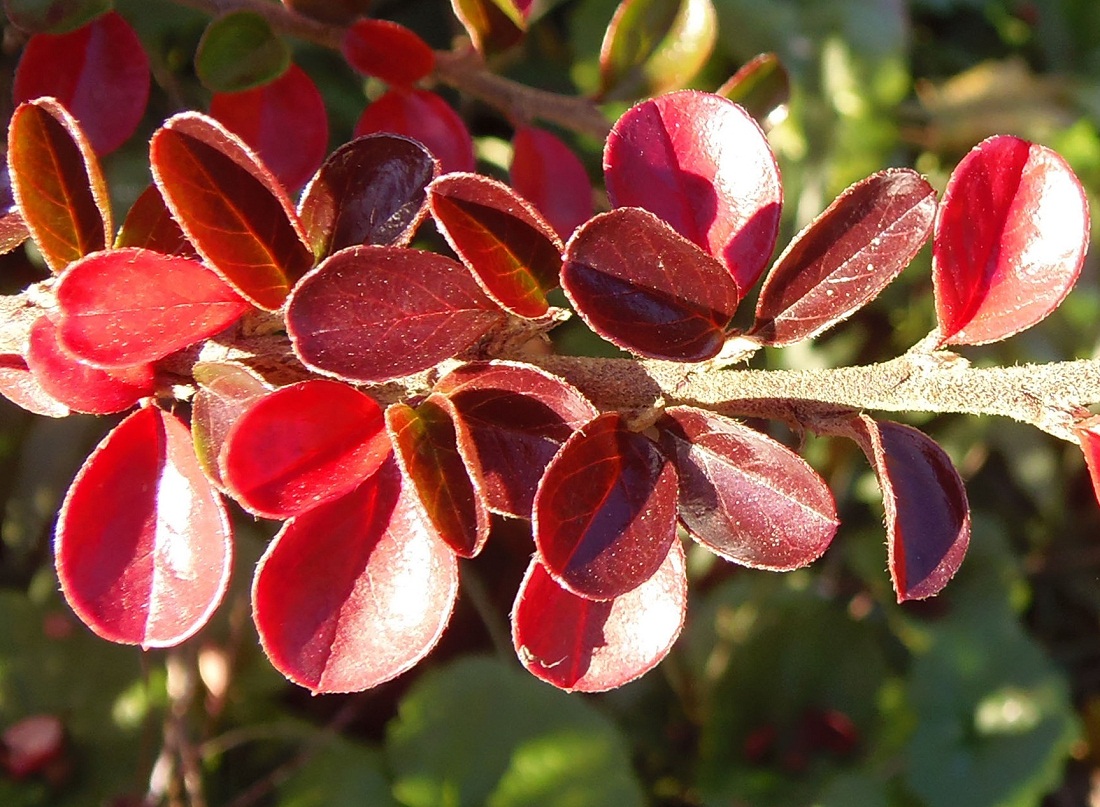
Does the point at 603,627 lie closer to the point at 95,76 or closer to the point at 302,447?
the point at 302,447

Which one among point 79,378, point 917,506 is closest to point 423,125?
point 79,378

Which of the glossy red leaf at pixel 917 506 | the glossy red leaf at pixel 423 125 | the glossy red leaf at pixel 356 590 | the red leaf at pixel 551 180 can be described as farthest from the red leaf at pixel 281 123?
the glossy red leaf at pixel 917 506

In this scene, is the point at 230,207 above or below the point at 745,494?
above

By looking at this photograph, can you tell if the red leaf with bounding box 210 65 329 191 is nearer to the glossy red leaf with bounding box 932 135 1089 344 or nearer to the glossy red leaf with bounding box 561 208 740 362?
the glossy red leaf with bounding box 561 208 740 362

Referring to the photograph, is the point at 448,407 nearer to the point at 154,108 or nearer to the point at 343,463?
the point at 343,463

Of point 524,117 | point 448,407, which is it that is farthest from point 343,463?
point 524,117

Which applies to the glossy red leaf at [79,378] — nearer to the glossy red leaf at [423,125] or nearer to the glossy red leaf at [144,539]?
the glossy red leaf at [144,539]
